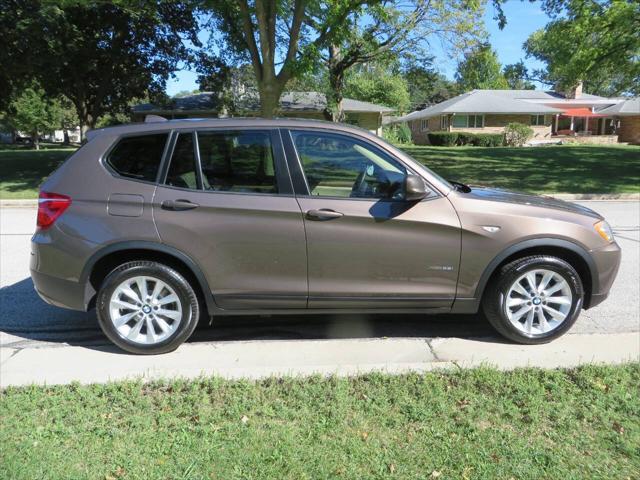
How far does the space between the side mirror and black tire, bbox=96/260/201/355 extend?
1794mm

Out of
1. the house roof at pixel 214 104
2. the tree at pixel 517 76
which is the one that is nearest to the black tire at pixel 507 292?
the house roof at pixel 214 104

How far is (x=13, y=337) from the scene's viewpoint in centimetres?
455

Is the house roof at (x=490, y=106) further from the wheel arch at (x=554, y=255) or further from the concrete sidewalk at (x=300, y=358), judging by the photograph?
the concrete sidewalk at (x=300, y=358)

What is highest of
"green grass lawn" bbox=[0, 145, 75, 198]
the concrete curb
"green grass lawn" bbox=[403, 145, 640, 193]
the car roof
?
the car roof

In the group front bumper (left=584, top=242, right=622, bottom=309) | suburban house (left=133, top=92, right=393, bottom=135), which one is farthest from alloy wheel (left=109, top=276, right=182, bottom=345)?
suburban house (left=133, top=92, right=393, bottom=135)

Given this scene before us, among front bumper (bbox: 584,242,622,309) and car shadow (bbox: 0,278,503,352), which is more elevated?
front bumper (bbox: 584,242,622,309)

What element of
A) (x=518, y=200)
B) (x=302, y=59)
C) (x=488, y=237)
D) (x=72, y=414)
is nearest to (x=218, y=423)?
(x=72, y=414)

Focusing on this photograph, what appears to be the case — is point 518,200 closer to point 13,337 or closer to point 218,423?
point 218,423

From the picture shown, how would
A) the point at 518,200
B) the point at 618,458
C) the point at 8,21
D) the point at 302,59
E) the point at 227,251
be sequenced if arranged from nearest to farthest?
the point at 618,458
the point at 227,251
the point at 518,200
the point at 302,59
the point at 8,21

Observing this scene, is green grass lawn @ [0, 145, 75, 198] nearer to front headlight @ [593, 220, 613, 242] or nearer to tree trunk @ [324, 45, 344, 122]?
tree trunk @ [324, 45, 344, 122]

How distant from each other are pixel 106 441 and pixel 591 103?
191 feet

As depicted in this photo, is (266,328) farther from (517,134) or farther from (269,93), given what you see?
(517,134)

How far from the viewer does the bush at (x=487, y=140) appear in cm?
3834

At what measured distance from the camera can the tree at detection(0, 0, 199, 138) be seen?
54.9ft
